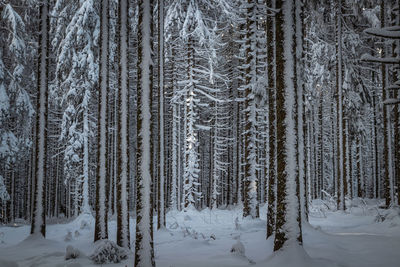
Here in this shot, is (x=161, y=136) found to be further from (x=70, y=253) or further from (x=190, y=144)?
(x=190, y=144)

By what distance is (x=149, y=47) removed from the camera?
23.9ft

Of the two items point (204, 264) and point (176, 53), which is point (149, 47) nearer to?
point (204, 264)

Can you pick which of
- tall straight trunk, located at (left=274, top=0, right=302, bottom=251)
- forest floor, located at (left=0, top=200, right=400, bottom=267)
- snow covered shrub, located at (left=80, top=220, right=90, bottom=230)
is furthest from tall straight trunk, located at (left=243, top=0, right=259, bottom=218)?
snow covered shrub, located at (left=80, top=220, right=90, bottom=230)

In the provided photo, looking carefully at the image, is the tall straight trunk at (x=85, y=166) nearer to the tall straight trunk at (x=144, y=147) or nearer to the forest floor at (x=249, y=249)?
the forest floor at (x=249, y=249)

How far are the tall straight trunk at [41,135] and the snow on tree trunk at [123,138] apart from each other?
3772mm

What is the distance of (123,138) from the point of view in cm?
1005

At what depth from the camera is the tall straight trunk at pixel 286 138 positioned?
23.1ft

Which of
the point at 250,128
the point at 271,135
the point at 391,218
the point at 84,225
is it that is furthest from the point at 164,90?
the point at 391,218

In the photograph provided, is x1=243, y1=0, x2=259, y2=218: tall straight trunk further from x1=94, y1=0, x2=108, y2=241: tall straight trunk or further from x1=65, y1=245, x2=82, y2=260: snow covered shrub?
x1=65, y1=245, x2=82, y2=260: snow covered shrub

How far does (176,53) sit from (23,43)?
12.3m

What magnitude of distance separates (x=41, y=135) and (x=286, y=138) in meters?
9.39

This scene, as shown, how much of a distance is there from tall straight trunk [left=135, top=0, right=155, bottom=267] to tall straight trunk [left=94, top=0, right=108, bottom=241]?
14.9 feet

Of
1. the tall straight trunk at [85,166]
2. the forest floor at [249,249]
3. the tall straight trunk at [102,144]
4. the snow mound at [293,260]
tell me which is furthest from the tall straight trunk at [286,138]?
the tall straight trunk at [85,166]

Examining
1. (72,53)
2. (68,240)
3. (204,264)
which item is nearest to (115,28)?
(72,53)
